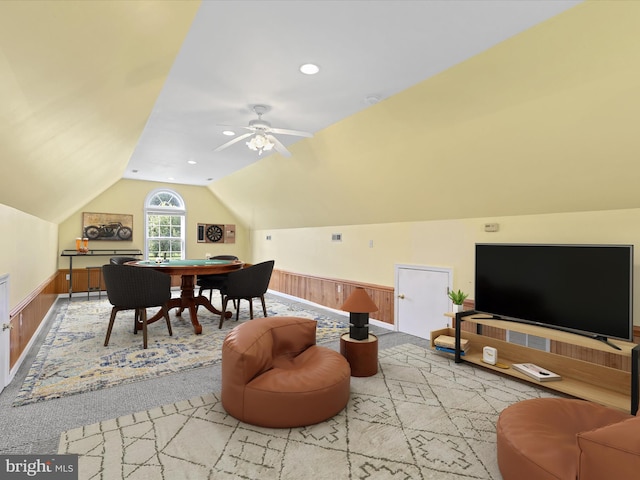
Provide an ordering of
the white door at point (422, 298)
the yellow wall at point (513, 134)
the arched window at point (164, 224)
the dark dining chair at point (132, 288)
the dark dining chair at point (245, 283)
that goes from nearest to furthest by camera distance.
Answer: the yellow wall at point (513, 134) → the dark dining chair at point (132, 288) → the white door at point (422, 298) → the dark dining chair at point (245, 283) → the arched window at point (164, 224)

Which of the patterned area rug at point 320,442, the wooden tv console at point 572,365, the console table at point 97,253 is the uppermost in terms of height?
the console table at point 97,253

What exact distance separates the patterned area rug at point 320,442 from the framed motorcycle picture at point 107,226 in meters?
6.30

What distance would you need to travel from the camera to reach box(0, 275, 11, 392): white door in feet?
8.77

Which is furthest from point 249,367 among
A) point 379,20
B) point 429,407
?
point 379,20

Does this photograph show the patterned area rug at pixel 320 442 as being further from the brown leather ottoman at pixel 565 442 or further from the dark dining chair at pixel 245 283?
the dark dining chair at pixel 245 283

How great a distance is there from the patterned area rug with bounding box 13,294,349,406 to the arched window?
2734mm

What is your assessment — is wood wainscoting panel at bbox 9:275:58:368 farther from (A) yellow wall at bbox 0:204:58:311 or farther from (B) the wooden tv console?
(B) the wooden tv console

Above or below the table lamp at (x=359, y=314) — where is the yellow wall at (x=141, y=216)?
above

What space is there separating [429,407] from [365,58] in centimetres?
263

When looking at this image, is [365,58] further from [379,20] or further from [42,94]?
[42,94]

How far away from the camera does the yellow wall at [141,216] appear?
7125 millimetres

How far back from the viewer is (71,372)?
3037 mm

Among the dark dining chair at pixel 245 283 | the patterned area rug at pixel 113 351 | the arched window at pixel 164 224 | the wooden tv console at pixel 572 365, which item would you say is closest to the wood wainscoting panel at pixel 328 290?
the patterned area rug at pixel 113 351

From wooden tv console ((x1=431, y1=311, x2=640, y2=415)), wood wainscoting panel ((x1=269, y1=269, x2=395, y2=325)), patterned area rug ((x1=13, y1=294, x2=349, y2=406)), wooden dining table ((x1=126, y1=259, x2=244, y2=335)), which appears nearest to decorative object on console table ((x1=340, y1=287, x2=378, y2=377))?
wooden tv console ((x1=431, y1=311, x2=640, y2=415))
